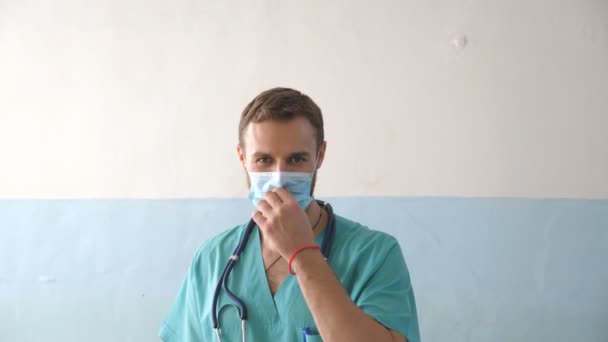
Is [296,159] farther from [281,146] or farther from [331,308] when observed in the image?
[331,308]

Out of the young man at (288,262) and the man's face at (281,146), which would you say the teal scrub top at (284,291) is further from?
the man's face at (281,146)

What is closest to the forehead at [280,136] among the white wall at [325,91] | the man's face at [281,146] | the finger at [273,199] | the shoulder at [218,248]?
→ the man's face at [281,146]

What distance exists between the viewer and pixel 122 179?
Answer: 6.50ft

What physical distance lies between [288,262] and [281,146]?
0.25m

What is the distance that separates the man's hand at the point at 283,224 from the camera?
0.94 m

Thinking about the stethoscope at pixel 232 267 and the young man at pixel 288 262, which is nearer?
the young man at pixel 288 262

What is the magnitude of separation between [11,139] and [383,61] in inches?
55.2

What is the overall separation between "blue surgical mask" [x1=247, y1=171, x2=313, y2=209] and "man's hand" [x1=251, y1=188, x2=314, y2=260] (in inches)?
2.8

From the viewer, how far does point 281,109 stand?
1.10 meters

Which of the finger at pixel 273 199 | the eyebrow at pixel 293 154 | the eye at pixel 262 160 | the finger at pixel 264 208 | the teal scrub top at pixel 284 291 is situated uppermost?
the eyebrow at pixel 293 154

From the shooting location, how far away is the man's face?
3.57 ft

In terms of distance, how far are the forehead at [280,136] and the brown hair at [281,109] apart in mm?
10

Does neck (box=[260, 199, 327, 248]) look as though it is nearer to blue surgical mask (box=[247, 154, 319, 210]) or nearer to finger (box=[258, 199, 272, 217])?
blue surgical mask (box=[247, 154, 319, 210])

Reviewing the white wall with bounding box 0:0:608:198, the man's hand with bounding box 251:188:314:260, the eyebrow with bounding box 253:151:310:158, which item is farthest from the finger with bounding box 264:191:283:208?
the white wall with bounding box 0:0:608:198
